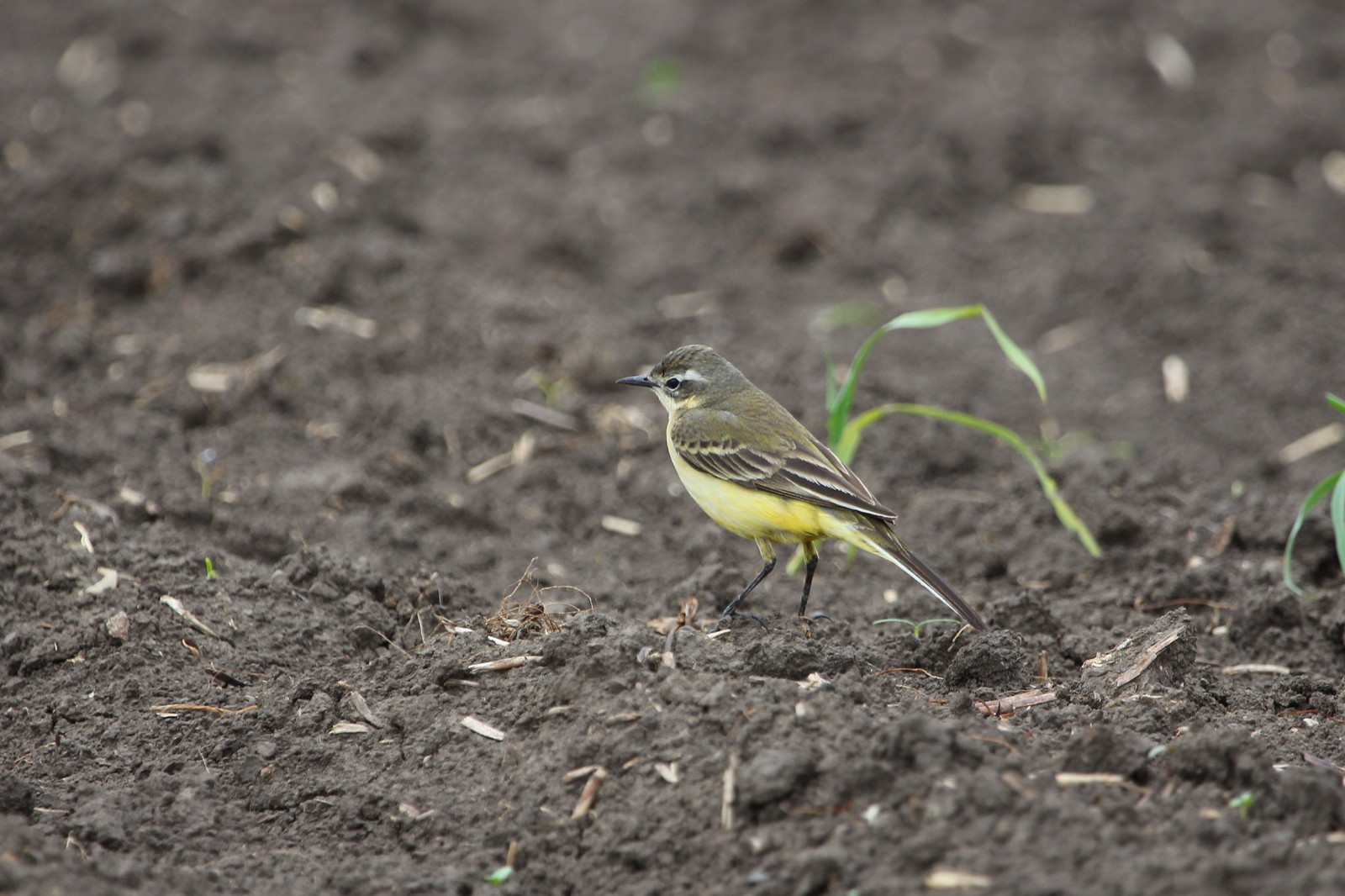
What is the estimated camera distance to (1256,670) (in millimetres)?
5254

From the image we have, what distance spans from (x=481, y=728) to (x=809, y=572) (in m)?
1.88

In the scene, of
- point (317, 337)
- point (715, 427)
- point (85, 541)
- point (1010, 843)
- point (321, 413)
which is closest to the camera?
point (1010, 843)

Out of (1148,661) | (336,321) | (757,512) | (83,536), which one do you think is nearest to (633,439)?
(757,512)

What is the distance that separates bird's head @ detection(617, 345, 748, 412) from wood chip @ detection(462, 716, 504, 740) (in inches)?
93.8

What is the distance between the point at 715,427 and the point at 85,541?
294 centimetres

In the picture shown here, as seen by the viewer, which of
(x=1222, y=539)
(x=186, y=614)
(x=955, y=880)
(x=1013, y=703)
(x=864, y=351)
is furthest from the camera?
(x=1222, y=539)

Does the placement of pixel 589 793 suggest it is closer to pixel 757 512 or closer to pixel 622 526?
pixel 757 512

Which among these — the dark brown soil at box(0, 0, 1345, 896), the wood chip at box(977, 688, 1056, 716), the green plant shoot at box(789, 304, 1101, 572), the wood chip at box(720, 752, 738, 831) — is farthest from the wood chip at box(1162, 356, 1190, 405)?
the wood chip at box(720, 752, 738, 831)

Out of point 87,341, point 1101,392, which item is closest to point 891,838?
point 1101,392

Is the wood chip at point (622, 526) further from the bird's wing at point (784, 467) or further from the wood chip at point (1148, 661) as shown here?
the wood chip at point (1148, 661)

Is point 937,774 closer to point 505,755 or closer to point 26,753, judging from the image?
point 505,755

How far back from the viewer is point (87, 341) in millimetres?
7848

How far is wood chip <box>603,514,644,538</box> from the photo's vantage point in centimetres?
680

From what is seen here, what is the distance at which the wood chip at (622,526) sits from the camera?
6.80 m
